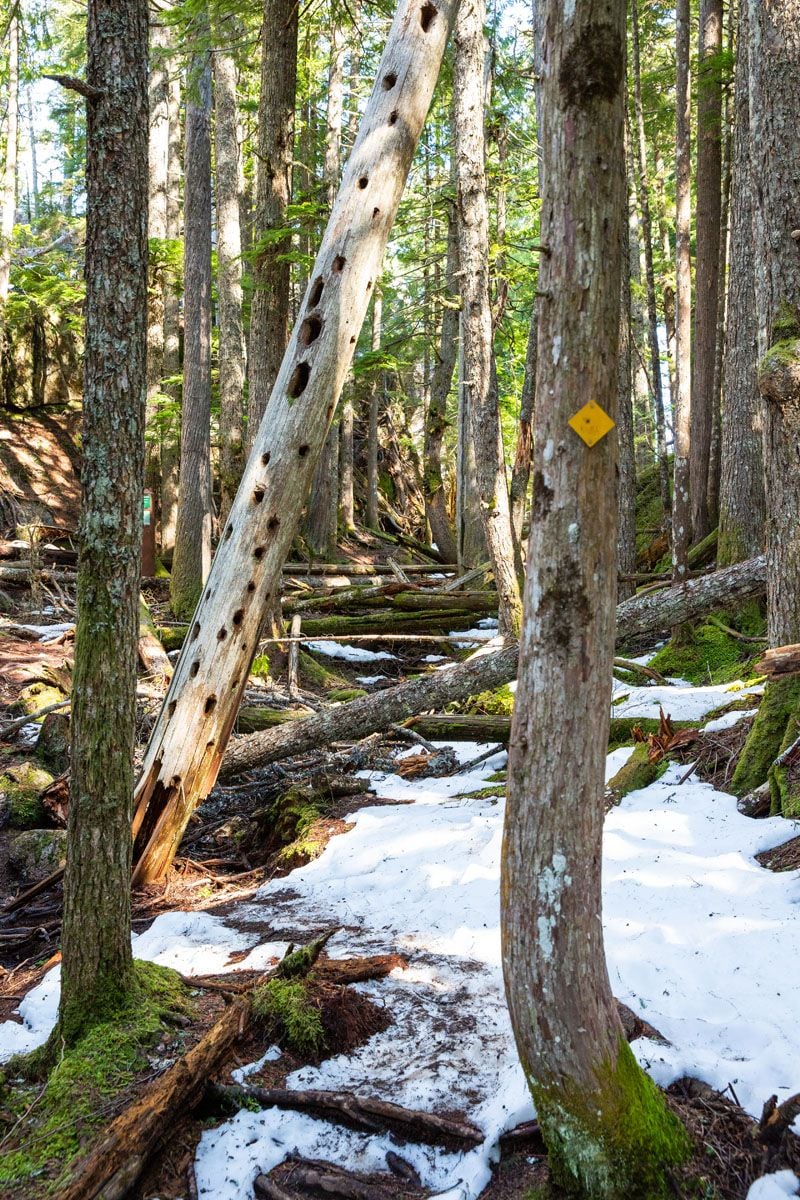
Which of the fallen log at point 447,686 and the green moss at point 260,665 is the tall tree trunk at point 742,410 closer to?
the fallen log at point 447,686

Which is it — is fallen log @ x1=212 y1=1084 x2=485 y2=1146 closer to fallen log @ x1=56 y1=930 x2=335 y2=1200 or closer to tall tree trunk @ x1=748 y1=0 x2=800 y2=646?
fallen log @ x1=56 y1=930 x2=335 y2=1200

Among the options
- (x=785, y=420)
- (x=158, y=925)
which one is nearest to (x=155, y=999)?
(x=158, y=925)

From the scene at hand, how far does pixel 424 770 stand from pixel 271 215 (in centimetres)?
559

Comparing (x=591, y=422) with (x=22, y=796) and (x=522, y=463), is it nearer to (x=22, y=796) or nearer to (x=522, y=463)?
(x=22, y=796)

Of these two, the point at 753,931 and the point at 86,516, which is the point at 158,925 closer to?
the point at 86,516

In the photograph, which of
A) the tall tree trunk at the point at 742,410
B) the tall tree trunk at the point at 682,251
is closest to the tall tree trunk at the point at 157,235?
the tall tree trunk at the point at 682,251

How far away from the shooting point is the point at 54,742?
24.5 feet

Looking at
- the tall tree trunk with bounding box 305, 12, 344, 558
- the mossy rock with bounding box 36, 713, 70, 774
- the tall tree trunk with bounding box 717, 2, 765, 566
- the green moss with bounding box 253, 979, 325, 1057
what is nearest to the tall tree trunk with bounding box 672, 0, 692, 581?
the tall tree trunk with bounding box 717, 2, 765, 566

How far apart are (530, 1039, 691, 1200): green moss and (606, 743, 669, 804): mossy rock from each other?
3428 mm

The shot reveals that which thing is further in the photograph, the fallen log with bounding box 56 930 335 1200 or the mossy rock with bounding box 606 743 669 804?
the mossy rock with bounding box 606 743 669 804

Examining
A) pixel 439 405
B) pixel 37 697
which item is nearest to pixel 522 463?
pixel 37 697

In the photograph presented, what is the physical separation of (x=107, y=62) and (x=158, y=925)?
413cm

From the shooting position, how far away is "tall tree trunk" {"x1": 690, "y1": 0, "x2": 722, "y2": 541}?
41.9ft

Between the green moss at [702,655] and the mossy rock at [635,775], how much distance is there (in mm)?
2359
